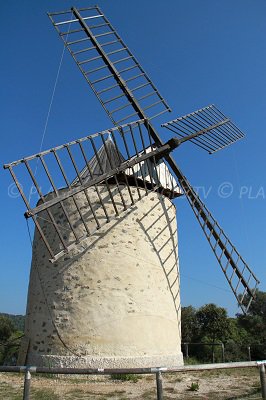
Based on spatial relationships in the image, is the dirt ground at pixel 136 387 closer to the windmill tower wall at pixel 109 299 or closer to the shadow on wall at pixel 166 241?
the windmill tower wall at pixel 109 299

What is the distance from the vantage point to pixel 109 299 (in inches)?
322

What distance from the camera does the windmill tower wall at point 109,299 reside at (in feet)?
26.0

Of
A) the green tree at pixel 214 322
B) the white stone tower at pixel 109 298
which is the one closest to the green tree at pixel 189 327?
the green tree at pixel 214 322

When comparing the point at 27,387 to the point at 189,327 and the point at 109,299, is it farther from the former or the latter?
the point at 189,327

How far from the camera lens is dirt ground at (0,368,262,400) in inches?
226

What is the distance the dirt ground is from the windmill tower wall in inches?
22.4

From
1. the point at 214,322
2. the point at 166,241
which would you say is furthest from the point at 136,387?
the point at 214,322

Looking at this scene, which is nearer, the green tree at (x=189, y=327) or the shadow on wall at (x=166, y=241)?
the shadow on wall at (x=166, y=241)

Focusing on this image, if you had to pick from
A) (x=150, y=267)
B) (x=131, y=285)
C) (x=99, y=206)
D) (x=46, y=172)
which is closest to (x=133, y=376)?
(x=131, y=285)

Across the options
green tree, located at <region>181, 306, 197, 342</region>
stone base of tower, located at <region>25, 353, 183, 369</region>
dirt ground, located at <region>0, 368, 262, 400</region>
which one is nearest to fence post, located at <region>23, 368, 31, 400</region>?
dirt ground, located at <region>0, 368, 262, 400</region>

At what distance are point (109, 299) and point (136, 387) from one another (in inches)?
78.7

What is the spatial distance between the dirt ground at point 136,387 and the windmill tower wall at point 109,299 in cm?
57

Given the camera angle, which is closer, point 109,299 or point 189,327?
point 109,299

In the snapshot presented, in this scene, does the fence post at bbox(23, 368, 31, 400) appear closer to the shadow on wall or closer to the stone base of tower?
the stone base of tower
